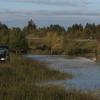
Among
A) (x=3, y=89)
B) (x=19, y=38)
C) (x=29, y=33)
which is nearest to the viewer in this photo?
(x=3, y=89)

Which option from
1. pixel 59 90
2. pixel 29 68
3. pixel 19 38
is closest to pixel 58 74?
pixel 29 68

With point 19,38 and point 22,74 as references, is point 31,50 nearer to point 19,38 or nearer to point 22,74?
point 19,38

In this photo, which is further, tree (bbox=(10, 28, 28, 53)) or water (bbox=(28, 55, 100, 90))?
tree (bbox=(10, 28, 28, 53))

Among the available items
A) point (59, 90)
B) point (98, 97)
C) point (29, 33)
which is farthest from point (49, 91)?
point (29, 33)

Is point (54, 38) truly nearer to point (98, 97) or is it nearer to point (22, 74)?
point (22, 74)

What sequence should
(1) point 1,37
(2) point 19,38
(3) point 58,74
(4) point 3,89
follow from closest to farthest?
(4) point 3,89 < (3) point 58,74 < (2) point 19,38 < (1) point 1,37

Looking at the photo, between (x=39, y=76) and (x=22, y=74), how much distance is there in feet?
4.12

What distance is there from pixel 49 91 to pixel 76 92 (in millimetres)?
1107

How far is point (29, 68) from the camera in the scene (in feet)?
109

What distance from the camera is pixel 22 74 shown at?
2920cm

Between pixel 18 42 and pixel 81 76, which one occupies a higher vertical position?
pixel 81 76

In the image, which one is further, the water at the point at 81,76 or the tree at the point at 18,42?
the tree at the point at 18,42

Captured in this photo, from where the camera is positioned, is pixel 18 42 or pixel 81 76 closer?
pixel 81 76

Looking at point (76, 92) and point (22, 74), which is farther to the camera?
point (22, 74)
